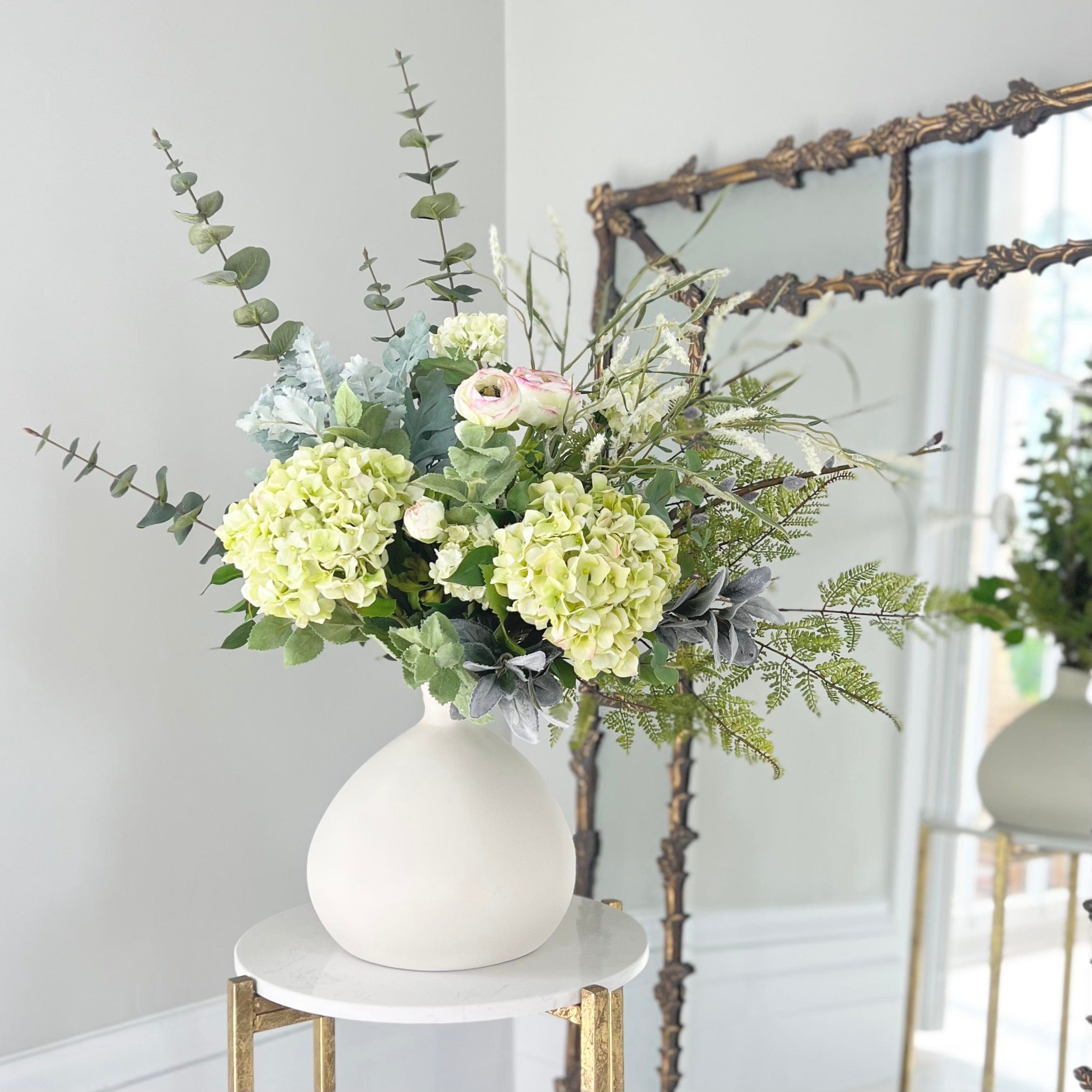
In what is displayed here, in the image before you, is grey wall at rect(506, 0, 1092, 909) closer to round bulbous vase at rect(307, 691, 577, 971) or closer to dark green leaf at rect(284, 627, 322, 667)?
round bulbous vase at rect(307, 691, 577, 971)

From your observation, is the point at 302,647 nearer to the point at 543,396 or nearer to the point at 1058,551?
the point at 543,396

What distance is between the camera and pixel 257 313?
1105mm

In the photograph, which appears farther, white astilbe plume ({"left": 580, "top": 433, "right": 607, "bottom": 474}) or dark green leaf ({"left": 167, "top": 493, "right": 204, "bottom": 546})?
dark green leaf ({"left": 167, "top": 493, "right": 204, "bottom": 546})

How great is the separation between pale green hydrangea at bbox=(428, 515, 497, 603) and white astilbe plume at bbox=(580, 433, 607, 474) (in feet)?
0.32

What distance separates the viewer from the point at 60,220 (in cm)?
139

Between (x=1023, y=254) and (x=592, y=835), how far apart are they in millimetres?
1034

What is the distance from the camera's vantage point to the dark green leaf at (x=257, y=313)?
1.10 meters

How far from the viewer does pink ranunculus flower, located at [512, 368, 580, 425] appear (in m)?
0.97

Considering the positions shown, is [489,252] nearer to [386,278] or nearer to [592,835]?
[386,278]

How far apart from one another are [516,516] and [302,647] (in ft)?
0.78

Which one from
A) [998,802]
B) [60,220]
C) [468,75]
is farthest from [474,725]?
[468,75]

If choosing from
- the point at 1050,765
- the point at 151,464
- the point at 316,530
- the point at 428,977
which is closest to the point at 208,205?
the point at 316,530

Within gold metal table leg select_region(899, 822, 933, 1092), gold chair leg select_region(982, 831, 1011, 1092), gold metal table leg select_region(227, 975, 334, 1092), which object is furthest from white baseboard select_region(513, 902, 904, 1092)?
gold metal table leg select_region(227, 975, 334, 1092)

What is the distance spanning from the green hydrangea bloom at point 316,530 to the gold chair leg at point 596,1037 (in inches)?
17.0
